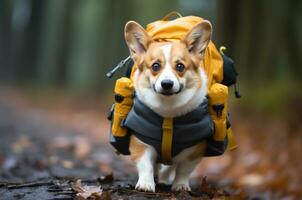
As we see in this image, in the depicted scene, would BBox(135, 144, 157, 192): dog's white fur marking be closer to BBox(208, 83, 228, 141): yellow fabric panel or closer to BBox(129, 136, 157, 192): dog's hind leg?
BBox(129, 136, 157, 192): dog's hind leg

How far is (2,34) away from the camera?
34500 mm

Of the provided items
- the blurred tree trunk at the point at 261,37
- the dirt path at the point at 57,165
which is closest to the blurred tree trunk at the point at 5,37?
the dirt path at the point at 57,165

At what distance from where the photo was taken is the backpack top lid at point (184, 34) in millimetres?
5434

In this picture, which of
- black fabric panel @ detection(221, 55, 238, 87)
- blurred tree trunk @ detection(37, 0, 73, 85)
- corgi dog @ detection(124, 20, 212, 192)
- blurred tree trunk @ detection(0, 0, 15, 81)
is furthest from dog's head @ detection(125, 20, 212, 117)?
blurred tree trunk @ detection(0, 0, 15, 81)

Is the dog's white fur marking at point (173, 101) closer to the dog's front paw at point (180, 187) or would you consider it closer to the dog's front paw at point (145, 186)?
the dog's front paw at point (145, 186)

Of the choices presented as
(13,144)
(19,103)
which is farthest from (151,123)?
(19,103)

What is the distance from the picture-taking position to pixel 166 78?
484cm

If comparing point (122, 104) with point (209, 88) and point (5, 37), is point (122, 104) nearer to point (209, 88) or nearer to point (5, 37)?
point (209, 88)

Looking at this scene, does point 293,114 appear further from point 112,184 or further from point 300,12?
point 112,184

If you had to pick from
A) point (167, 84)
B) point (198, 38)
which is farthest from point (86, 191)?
point (198, 38)

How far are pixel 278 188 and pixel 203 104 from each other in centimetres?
311

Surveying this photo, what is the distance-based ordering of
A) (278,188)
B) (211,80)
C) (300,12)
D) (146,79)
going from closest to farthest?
1. (146,79)
2. (211,80)
3. (278,188)
4. (300,12)

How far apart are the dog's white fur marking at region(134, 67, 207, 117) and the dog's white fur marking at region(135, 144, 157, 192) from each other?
1.24ft

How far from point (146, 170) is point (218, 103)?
83cm
